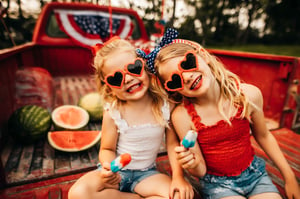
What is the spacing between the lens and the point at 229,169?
1.52 meters

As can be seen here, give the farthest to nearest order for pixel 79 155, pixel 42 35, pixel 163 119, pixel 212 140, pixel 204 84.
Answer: pixel 42 35 → pixel 79 155 → pixel 163 119 → pixel 212 140 → pixel 204 84

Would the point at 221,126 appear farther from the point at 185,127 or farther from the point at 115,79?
the point at 115,79

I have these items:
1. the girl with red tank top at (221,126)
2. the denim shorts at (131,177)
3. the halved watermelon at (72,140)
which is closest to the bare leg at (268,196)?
the girl with red tank top at (221,126)

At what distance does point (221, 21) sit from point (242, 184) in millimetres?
5898

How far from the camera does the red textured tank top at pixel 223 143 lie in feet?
4.89

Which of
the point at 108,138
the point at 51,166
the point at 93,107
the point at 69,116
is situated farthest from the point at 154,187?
the point at 93,107

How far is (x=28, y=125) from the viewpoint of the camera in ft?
8.18

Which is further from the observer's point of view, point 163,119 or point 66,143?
point 66,143

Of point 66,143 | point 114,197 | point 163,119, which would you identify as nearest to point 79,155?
point 66,143

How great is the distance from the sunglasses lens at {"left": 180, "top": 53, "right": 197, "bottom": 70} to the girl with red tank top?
0.33 feet

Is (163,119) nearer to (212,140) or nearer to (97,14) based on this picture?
(212,140)

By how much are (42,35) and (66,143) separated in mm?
3596

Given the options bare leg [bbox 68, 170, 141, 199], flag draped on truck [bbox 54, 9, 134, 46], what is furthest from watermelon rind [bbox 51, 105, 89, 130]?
flag draped on truck [bbox 54, 9, 134, 46]

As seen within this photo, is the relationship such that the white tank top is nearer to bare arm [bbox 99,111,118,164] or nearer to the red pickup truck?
bare arm [bbox 99,111,118,164]
